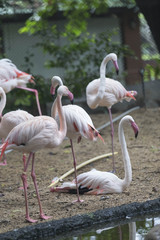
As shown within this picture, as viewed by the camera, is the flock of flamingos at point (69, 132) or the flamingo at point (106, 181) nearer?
the flock of flamingos at point (69, 132)

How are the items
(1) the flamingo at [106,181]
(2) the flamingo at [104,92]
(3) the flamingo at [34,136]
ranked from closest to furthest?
(3) the flamingo at [34,136] → (1) the flamingo at [106,181] → (2) the flamingo at [104,92]

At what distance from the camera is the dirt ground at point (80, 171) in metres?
4.40

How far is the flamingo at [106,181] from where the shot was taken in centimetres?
475

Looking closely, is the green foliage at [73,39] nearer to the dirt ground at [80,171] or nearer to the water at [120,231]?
the dirt ground at [80,171]

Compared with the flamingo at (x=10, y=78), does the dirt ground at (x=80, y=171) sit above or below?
below

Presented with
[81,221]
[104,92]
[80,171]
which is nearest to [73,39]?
[104,92]

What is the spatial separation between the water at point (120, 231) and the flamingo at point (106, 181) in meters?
0.74

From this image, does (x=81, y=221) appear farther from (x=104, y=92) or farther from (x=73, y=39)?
(x=73, y=39)

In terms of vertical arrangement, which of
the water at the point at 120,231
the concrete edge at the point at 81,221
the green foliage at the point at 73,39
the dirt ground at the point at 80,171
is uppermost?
the green foliage at the point at 73,39

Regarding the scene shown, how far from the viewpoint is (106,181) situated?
4773 mm

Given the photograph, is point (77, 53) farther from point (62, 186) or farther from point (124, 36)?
point (62, 186)

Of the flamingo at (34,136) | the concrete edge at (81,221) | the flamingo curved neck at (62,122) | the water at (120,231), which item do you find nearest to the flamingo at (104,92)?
the flamingo curved neck at (62,122)

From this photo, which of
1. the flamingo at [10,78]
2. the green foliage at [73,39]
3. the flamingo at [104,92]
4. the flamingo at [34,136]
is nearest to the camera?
the flamingo at [34,136]

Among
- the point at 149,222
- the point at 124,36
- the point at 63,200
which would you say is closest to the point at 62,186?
the point at 63,200
